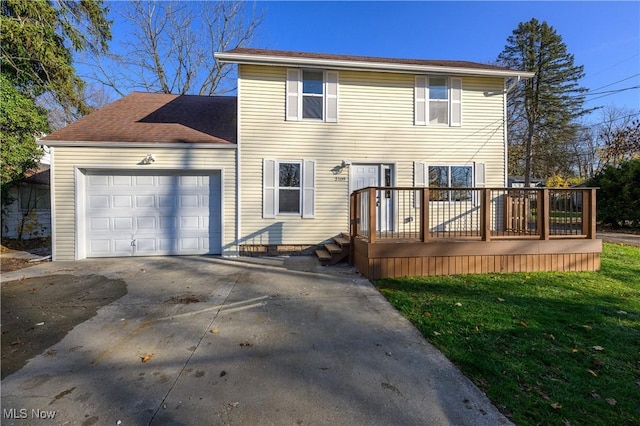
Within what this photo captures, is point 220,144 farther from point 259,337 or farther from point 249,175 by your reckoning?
point 259,337

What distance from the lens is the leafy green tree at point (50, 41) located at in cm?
812

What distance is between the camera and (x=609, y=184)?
12984 millimetres

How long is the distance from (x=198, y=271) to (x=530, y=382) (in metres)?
5.51

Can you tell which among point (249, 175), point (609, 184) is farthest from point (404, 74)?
point (609, 184)

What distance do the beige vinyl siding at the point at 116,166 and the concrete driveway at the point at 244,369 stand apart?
11.4ft

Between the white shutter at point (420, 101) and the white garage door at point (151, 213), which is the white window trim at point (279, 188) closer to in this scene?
the white garage door at point (151, 213)

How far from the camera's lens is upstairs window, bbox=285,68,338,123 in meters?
7.70

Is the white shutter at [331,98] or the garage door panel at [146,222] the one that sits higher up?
the white shutter at [331,98]

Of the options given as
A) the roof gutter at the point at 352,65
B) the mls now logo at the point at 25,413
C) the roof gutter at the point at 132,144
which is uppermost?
the roof gutter at the point at 352,65

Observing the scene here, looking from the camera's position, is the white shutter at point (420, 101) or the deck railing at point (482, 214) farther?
the white shutter at point (420, 101)

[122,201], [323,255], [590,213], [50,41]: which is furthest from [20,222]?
[590,213]

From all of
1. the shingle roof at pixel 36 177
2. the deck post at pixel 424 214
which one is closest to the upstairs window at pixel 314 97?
the deck post at pixel 424 214

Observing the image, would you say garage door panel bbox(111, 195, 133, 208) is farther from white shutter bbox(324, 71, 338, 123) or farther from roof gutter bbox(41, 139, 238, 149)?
white shutter bbox(324, 71, 338, 123)

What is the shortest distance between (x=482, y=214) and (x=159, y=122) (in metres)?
8.49
